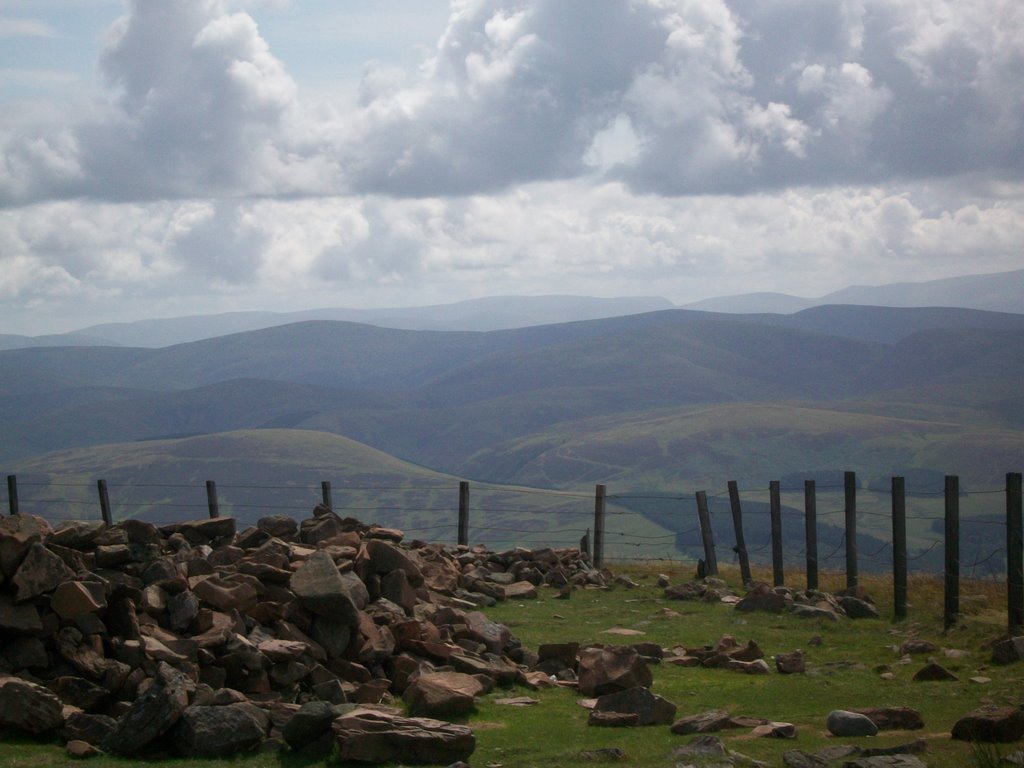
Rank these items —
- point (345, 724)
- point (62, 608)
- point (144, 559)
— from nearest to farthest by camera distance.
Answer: point (345, 724) < point (62, 608) < point (144, 559)

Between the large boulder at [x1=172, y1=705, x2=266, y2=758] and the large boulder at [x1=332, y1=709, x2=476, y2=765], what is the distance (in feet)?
3.10

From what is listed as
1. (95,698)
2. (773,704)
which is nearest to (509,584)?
(773,704)

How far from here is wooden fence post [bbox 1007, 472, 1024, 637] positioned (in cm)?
1780

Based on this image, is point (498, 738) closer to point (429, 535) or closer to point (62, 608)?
point (62, 608)

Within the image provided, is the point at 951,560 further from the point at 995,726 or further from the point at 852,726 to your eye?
the point at 995,726

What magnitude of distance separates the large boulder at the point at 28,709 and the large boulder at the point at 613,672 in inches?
245

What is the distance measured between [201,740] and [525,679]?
480 centimetres

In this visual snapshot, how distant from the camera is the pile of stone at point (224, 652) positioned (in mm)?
10977

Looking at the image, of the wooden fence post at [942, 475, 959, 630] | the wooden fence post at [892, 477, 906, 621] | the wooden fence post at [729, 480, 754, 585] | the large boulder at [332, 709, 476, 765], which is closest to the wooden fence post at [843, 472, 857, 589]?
the wooden fence post at [892, 477, 906, 621]

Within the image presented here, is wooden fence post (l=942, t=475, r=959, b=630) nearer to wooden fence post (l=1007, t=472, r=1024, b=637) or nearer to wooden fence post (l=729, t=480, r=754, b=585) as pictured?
wooden fence post (l=1007, t=472, r=1024, b=637)

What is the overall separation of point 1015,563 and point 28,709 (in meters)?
14.8

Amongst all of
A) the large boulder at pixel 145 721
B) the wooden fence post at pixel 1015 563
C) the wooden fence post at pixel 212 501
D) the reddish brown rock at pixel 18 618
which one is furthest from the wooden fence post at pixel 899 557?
the wooden fence post at pixel 212 501

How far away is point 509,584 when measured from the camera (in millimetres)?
23953

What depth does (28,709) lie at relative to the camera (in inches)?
444
